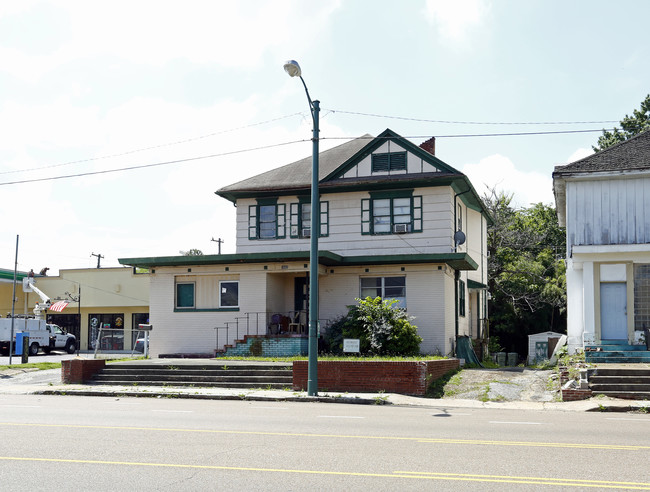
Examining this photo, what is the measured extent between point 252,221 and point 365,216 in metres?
5.08

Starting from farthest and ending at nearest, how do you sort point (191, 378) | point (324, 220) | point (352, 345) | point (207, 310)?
point (324, 220), point (207, 310), point (191, 378), point (352, 345)

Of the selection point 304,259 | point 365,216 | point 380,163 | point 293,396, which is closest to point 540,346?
point 365,216

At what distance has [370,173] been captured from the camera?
2869 cm

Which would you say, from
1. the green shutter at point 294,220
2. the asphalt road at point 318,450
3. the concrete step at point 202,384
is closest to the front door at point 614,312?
the asphalt road at point 318,450

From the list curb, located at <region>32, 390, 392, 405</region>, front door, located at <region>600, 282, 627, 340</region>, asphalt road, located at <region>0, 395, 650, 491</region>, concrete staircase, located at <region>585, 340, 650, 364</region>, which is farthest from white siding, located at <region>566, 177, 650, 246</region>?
curb, located at <region>32, 390, 392, 405</region>

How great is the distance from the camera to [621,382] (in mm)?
17781

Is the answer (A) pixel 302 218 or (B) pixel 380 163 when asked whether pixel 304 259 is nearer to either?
(A) pixel 302 218

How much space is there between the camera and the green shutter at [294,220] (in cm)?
2973

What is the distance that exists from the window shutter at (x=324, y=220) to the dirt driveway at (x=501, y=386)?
9.34m

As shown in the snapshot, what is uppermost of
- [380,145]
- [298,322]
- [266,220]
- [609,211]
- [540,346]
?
[380,145]

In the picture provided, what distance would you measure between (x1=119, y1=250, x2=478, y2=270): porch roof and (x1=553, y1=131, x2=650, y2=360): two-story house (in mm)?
4478

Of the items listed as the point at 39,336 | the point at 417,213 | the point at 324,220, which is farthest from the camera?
the point at 39,336

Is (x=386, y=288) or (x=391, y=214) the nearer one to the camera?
(x=386, y=288)

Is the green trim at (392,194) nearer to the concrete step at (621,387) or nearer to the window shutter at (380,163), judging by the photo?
the window shutter at (380,163)
